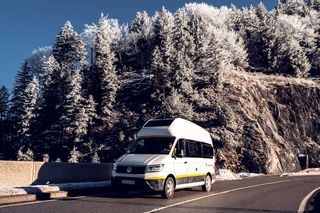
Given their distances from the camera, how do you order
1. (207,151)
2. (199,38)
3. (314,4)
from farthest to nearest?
1. (314,4)
2. (199,38)
3. (207,151)

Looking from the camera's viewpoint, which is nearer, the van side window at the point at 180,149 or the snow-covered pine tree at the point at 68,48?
the van side window at the point at 180,149

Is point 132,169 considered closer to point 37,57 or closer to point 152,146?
point 152,146

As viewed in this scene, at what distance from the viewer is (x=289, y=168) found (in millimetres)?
49469

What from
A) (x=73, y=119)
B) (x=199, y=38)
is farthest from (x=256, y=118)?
(x=73, y=119)

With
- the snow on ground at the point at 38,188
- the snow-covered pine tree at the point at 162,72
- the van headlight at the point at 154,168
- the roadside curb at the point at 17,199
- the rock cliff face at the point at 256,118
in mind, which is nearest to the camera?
the roadside curb at the point at 17,199

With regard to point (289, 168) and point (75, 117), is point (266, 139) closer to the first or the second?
point (289, 168)

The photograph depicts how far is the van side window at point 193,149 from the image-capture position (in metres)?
15.9

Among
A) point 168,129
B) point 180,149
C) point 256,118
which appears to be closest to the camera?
point 180,149

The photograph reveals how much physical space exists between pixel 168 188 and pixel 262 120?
44.3 metres

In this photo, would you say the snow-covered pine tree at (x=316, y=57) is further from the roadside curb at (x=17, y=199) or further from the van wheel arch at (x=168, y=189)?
the roadside curb at (x=17, y=199)

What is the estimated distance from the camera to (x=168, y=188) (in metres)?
14.0

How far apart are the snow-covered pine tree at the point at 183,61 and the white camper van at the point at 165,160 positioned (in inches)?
1576

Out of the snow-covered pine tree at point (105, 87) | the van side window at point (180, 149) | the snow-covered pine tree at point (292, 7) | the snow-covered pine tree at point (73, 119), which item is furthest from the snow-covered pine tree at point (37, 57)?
the van side window at point (180, 149)

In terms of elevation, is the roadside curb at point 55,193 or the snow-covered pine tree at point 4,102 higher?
the snow-covered pine tree at point 4,102
